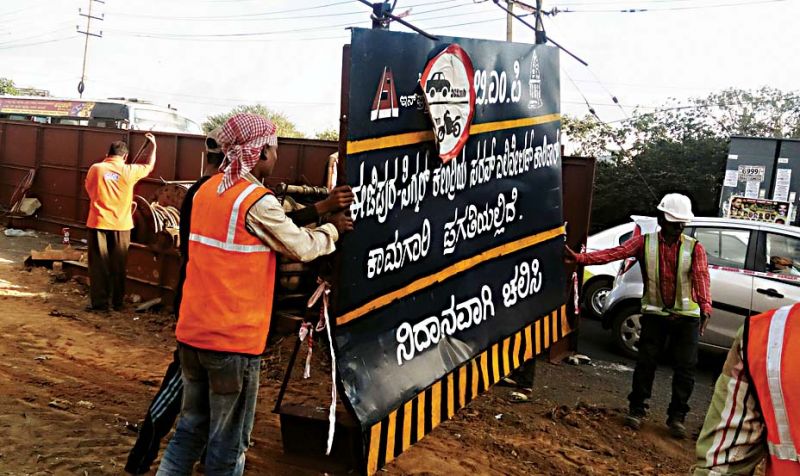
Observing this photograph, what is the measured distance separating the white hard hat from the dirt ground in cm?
177

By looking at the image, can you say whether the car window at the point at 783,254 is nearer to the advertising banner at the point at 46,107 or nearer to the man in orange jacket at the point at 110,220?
the man in orange jacket at the point at 110,220

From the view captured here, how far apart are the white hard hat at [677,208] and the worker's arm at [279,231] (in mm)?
3541

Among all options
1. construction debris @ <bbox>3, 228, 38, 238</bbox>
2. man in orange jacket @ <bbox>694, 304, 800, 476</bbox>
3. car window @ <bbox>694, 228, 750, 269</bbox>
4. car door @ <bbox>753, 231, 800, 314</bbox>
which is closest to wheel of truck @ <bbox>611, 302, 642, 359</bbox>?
car window @ <bbox>694, 228, 750, 269</bbox>

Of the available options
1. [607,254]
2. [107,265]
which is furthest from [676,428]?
[107,265]

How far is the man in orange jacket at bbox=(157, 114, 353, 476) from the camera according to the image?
9.81 ft

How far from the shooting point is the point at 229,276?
9.90 ft

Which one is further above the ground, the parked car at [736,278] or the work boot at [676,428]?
the parked car at [736,278]

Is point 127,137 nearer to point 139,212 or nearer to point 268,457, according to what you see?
point 139,212

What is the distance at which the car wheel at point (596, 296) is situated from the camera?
980 centimetres

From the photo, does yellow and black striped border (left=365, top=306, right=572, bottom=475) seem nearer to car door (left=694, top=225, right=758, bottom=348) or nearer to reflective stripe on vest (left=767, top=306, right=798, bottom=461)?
reflective stripe on vest (left=767, top=306, right=798, bottom=461)

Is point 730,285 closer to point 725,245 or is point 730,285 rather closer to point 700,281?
point 725,245

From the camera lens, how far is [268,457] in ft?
14.3

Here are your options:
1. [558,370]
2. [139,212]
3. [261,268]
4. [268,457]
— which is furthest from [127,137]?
[261,268]

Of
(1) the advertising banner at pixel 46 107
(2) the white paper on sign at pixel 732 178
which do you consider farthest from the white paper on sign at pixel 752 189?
(1) the advertising banner at pixel 46 107
